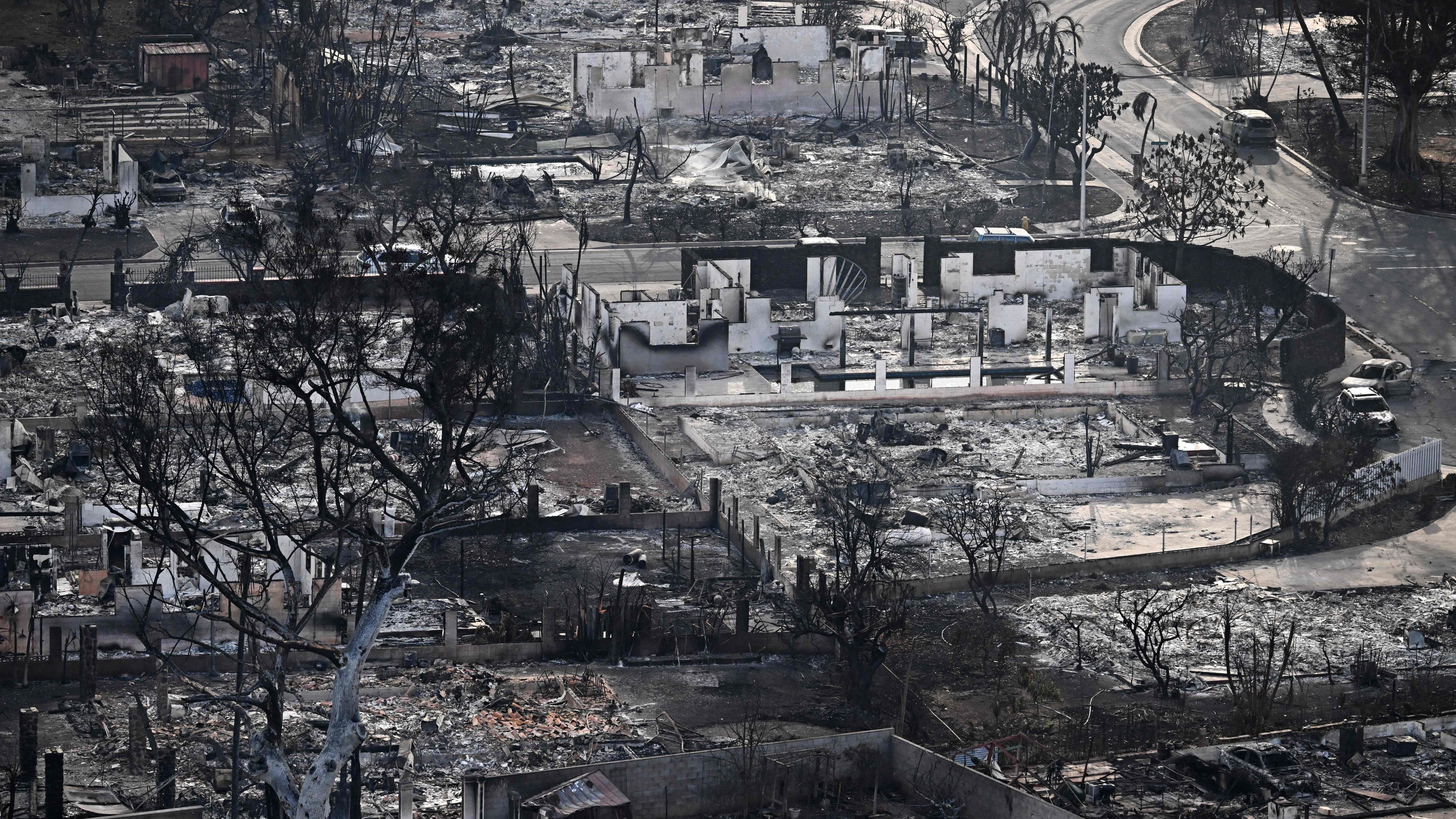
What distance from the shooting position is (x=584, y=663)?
4428 centimetres

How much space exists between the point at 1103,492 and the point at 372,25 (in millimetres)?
43482

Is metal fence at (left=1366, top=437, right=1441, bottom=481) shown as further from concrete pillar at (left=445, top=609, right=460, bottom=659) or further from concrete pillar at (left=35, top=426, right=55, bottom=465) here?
concrete pillar at (left=35, top=426, right=55, bottom=465)

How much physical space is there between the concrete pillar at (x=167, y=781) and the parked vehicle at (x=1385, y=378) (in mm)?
31840

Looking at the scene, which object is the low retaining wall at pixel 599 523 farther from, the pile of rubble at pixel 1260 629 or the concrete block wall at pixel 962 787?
the concrete block wall at pixel 962 787

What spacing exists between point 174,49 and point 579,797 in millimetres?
56251

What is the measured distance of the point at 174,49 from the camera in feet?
289

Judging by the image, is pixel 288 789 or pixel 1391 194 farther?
pixel 1391 194

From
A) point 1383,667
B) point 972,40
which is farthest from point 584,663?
point 972,40

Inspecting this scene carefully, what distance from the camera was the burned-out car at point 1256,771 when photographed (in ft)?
127

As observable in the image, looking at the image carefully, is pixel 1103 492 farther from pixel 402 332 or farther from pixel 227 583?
pixel 227 583

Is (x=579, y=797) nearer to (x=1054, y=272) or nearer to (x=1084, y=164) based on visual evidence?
(x=1054, y=272)

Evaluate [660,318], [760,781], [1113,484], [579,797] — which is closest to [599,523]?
[1113,484]

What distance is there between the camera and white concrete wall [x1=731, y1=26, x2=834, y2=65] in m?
91.4

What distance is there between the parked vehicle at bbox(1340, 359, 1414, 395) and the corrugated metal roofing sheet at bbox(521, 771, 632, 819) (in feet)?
94.5
